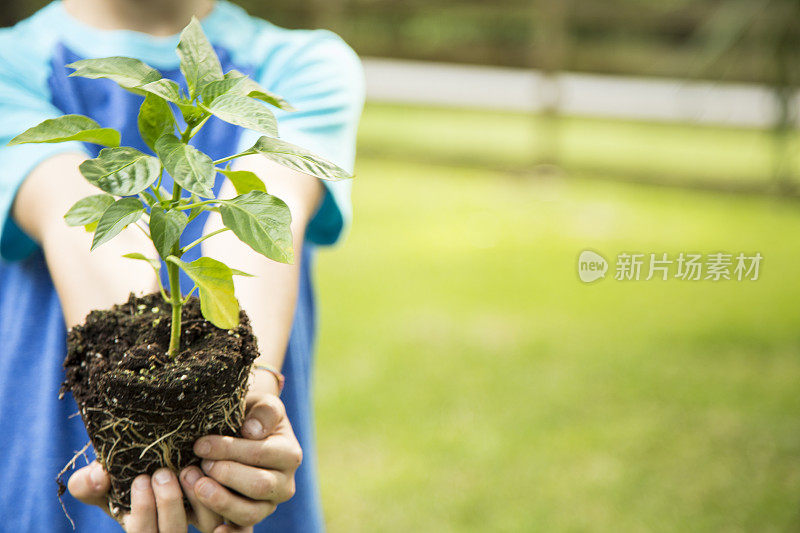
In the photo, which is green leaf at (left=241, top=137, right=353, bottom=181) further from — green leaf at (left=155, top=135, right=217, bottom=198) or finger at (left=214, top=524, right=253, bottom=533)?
finger at (left=214, top=524, right=253, bottom=533)

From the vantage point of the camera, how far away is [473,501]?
1.92 m

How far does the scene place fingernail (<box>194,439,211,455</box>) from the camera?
0.67 meters

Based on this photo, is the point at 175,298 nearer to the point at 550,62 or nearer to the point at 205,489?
the point at 205,489

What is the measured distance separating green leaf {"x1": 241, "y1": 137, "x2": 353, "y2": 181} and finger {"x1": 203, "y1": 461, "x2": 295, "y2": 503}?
0.25 m

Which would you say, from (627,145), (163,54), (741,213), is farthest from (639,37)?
(163,54)

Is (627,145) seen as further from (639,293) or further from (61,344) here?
(61,344)

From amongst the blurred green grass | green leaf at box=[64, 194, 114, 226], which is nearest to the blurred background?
the blurred green grass

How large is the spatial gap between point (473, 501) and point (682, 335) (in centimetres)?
115

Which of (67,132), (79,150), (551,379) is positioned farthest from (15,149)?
(551,379)

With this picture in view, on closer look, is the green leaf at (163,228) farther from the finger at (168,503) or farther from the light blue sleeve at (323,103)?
the light blue sleeve at (323,103)

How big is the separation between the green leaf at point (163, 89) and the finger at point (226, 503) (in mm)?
305

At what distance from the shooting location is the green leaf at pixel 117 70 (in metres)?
0.58

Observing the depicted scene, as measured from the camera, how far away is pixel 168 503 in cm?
66

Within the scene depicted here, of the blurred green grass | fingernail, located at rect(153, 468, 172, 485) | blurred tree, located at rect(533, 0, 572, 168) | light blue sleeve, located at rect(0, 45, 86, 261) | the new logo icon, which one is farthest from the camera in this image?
blurred tree, located at rect(533, 0, 572, 168)
